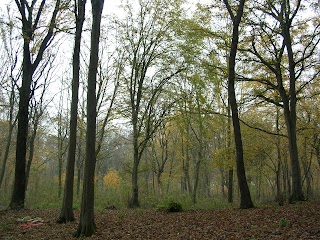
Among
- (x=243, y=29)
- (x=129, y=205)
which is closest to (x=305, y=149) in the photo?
(x=243, y=29)

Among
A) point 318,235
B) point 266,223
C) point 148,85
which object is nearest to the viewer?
point 318,235

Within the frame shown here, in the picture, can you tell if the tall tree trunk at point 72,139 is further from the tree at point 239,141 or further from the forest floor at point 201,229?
the tree at point 239,141

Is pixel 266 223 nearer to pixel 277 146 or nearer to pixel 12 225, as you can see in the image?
pixel 12 225

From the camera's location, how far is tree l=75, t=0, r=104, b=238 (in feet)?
25.3

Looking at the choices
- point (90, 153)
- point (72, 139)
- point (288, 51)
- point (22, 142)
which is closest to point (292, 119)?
point (288, 51)

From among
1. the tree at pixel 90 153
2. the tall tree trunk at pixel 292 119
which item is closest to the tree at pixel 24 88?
the tree at pixel 90 153

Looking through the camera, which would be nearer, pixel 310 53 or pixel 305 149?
pixel 310 53

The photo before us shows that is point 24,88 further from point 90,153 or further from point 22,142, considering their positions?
point 90,153

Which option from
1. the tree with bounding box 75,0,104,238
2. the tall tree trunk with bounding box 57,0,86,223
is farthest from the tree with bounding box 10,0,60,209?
the tree with bounding box 75,0,104,238

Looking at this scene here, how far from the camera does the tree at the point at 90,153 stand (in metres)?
7.70

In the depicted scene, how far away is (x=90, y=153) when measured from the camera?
26.0 feet

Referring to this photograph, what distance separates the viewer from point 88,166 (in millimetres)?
7828

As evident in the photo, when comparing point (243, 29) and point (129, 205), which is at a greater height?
point (243, 29)

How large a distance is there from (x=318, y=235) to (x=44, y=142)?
3808 cm
